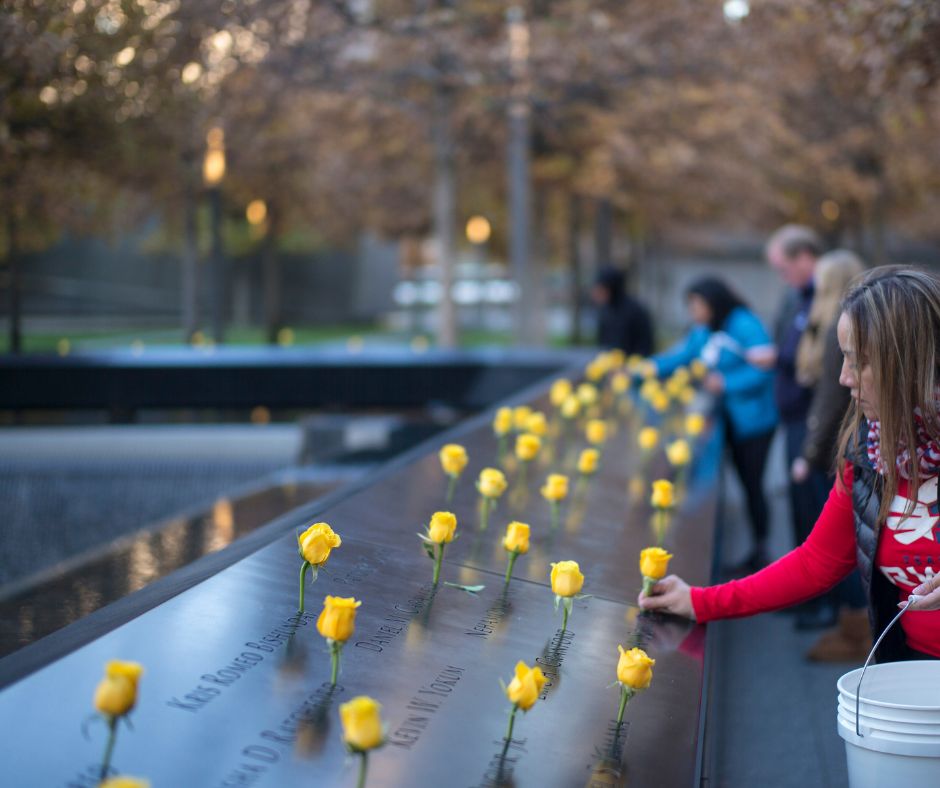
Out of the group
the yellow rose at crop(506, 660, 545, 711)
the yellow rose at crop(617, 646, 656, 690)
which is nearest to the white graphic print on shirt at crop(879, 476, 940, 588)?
the yellow rose at crop(617, 646, 656, 690)

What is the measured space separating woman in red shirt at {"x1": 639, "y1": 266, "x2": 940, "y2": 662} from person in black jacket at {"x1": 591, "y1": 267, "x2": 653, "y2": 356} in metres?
9.09

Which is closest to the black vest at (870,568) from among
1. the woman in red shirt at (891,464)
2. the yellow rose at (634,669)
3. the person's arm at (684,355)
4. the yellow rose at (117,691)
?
the woman in red shirt at (891,464)

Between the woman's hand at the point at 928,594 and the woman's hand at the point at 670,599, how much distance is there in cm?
66

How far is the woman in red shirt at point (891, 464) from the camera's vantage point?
260 centimetres

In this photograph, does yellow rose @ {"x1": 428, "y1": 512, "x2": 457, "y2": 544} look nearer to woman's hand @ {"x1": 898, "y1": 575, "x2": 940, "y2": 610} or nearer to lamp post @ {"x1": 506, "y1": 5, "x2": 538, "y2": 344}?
woman's hand @ {"x1": 898, "y1": 575, "x2": 940, "y2": 610}

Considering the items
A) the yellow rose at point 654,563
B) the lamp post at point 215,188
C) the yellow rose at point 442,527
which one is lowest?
the yellow rose at point 654,563

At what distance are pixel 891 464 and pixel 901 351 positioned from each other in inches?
10.1

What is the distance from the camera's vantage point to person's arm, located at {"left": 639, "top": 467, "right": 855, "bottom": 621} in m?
2.93

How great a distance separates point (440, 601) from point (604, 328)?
9.33m

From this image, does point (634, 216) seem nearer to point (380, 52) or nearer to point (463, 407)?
point (380, 52)

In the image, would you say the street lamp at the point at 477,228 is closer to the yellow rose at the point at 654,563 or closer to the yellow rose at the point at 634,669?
the yellow rose at the point at 654,563

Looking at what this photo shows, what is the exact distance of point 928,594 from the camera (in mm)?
2650

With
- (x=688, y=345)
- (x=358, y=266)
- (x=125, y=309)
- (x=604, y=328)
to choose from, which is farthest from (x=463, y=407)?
(x=358, y=266)

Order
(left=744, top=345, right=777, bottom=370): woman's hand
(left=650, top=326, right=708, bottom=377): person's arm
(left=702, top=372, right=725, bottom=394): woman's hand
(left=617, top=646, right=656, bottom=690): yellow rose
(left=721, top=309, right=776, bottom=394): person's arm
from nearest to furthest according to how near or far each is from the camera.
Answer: (left=617, top=646, right=656, bottom=690): yellow rose
(left=744, top=345, right=777, bottom=370): woman's hand
(left=721, top=309, right=776, bottom=394): person's arm
(left=702, top=372, right=725, bottom=394): woman's hand
(left=650, top=326, right=708, bottom=377): person's arm
